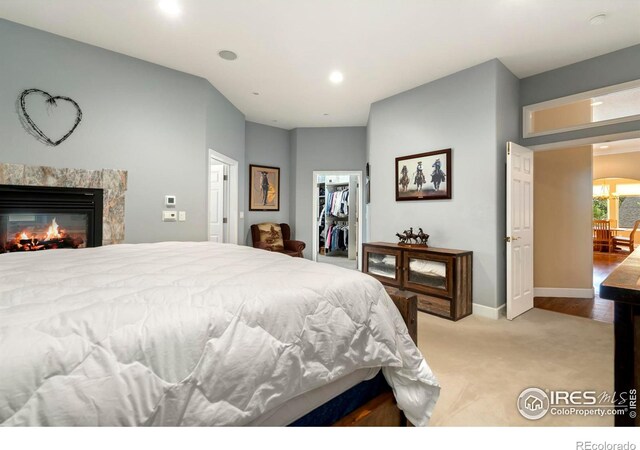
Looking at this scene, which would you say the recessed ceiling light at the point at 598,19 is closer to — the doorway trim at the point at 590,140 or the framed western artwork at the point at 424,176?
the doorway trim at the point at 590,140

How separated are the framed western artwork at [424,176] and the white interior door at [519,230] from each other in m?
0.64

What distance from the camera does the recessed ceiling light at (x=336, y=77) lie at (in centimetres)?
341

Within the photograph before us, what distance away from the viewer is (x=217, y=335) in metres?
0.76

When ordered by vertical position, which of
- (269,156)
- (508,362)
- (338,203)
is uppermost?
(269,156)

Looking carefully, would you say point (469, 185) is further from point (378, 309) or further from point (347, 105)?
point (378, 309)

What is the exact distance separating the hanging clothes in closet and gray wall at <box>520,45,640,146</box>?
4.01 metres

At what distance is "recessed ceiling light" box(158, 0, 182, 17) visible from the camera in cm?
225

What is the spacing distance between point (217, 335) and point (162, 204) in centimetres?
293

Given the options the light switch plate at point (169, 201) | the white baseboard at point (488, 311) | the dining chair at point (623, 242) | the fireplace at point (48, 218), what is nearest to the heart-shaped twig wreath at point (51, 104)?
the fireplace at point (48, 218)

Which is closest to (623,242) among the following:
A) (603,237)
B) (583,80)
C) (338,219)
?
(603,237)

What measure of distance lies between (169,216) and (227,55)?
185 centimetres

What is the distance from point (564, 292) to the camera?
3873 mm

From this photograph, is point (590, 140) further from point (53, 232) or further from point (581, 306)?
point (53, 232)
